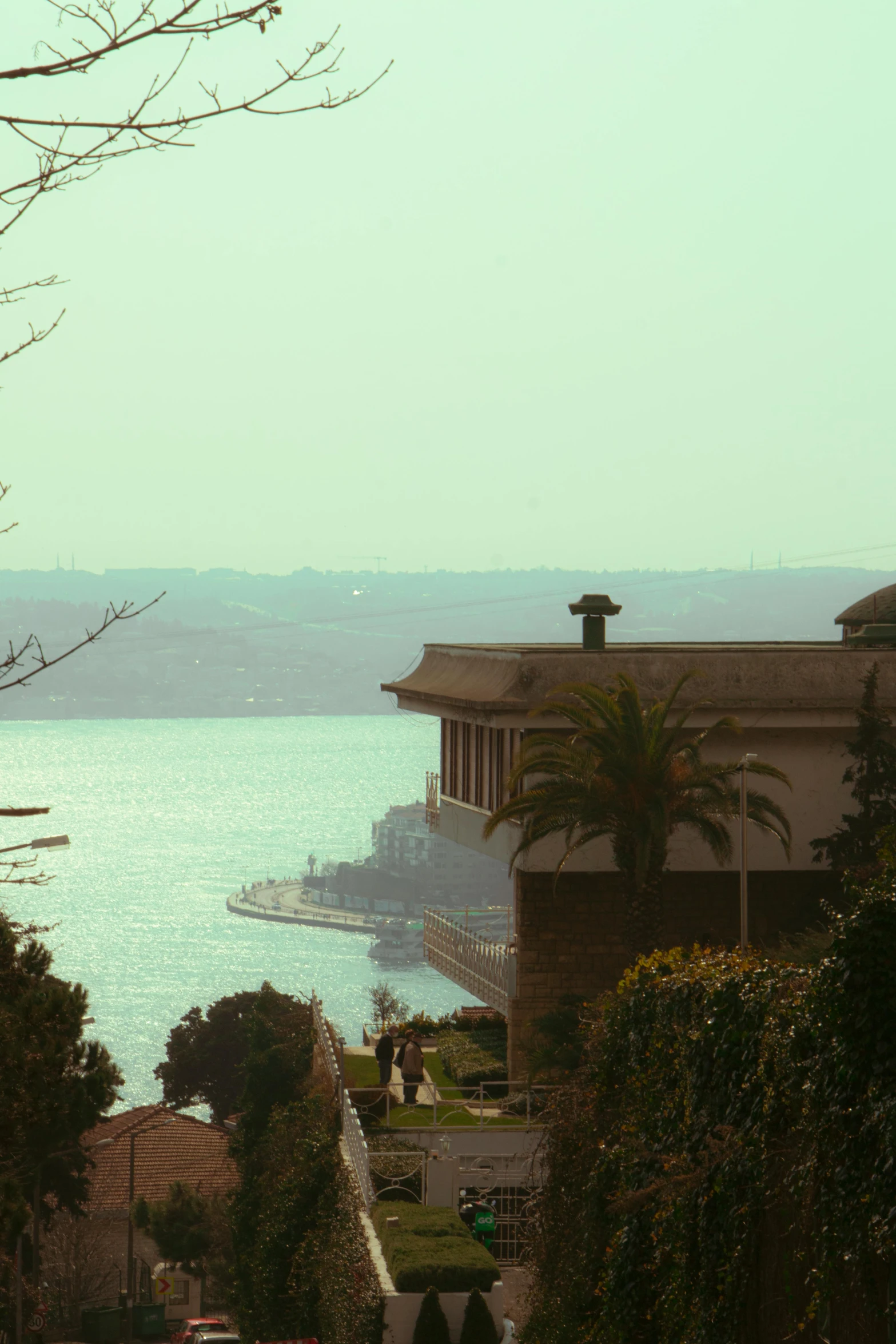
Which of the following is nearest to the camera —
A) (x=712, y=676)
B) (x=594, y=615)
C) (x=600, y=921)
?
(x=712, y=676)

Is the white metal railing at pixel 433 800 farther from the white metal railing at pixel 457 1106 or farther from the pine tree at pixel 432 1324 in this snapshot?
the pine tree at pixel 432 1324

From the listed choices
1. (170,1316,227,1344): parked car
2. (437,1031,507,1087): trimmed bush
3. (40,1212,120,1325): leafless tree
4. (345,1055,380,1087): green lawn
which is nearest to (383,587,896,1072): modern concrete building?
(437,1031,507,1087): trimmed bush

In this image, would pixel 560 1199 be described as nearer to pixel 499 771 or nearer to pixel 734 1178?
pixel 734 1178

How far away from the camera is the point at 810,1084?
10445 mm

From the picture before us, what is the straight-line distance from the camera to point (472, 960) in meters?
34.2

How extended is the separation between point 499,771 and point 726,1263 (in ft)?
67.1

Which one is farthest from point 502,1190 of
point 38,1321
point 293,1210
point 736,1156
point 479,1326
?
point 38,1321

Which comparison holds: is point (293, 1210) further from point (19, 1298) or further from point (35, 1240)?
point (35, 1240)

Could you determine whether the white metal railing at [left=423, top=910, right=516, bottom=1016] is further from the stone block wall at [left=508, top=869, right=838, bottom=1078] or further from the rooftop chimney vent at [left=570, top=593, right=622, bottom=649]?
the rooftop chimney vent at [left=570, top=593, right=622, bottom=649]

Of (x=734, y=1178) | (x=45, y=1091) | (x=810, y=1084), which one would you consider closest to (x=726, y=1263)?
(x=734, y=1178)

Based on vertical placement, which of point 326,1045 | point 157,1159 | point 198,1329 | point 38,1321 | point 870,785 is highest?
point 870,785

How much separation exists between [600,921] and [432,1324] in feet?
44.4

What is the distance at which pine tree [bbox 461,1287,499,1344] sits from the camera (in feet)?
60.4

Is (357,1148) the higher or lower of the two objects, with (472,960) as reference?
lower
